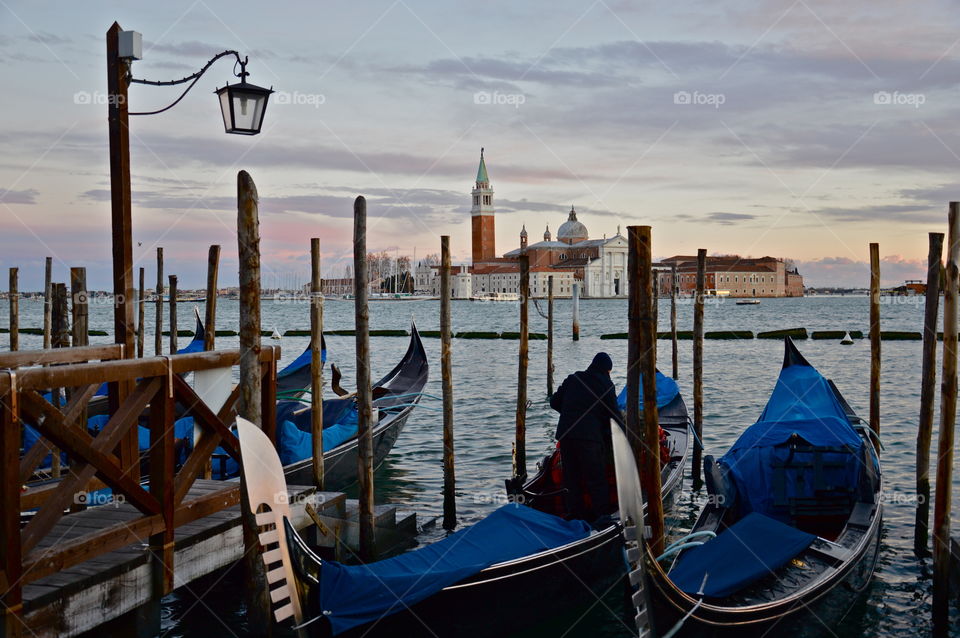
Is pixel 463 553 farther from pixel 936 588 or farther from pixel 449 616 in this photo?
pixel 936 588

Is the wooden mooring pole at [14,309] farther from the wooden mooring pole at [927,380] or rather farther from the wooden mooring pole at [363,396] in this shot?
the wooden mooring pole at [927,380]

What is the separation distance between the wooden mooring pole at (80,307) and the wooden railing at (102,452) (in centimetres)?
208

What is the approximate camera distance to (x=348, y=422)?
636 cm

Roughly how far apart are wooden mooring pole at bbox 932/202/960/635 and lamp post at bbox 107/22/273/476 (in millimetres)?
3193

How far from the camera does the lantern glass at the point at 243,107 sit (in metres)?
3.43

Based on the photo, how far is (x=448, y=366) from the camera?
5406mm

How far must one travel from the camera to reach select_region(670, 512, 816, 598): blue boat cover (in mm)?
3275

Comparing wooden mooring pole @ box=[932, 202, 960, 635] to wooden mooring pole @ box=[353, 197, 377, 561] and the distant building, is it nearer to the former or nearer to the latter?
wooden mooring pole @ box=[353, 197, 377, 561]

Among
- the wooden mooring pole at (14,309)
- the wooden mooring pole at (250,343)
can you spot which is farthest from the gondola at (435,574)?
the wooden mooring pole at (14,309)

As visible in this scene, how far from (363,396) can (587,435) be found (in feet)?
4.26

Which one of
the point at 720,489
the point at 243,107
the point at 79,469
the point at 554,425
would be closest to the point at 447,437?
the point at 720,489

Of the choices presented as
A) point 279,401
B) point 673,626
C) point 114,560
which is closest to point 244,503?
point 114,560

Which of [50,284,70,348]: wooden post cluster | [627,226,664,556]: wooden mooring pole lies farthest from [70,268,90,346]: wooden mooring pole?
[627,226,664,556]: wooden mooring pole

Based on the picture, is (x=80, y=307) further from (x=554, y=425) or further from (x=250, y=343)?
(x=554, y=425)
